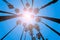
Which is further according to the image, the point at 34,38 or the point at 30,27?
the point at 34,38

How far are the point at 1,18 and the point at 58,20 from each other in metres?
2.12

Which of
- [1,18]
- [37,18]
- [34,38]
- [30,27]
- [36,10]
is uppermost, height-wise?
[1,18]

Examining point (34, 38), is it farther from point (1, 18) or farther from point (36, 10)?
point (1, 18)

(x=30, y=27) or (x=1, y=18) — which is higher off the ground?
(x=1, y=18)

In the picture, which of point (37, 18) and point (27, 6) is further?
point (27, 6)

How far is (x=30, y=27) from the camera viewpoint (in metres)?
10.7

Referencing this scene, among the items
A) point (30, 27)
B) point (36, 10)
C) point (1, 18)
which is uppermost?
point (1, 18)

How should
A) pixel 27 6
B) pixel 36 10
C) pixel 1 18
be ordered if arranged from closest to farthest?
pixel 1 18 < pixel 36 10 < pixel 27 6

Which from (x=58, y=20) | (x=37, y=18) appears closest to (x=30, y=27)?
(x=37, y=18)

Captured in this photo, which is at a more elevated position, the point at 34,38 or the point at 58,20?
the point at 58,20

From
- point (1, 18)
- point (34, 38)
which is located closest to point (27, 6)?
point (34, 38)

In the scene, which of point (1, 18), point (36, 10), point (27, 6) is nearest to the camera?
point (1, 18)

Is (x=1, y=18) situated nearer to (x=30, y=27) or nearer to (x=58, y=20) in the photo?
(x=58, y=20)

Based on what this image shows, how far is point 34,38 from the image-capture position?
1214 cm
